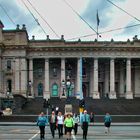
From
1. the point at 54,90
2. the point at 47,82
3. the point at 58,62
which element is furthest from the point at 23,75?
the point at 58,62

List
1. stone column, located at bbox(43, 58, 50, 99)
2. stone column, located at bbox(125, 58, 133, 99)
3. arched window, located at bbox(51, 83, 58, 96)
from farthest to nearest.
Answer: arched window, located at bbox(51, 83, 58, 96)
stone column, located at bbox(43, 58, 50, 99)
stone column, located at bbox(125, 58, 133, 99)

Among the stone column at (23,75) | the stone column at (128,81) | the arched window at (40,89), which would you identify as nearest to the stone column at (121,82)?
the stone column at (128,81)

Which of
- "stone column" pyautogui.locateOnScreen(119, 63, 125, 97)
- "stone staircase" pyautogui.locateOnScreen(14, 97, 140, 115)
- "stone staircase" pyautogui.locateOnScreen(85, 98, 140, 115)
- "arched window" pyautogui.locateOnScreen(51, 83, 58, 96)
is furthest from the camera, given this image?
"arched window" pyautogui.locateOnScreen(51, 83, 58, 96)

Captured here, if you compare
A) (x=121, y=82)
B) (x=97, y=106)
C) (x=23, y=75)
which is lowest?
(x=97, y=106)

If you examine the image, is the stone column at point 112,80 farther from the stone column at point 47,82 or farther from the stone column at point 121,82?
the stone column at point 47,82

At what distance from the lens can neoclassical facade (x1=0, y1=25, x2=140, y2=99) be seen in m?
107

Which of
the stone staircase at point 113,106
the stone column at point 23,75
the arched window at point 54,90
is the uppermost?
the stone column at point 23,75

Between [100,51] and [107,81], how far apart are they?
7.87m

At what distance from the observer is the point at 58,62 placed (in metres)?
114

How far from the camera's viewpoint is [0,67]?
104938 mm

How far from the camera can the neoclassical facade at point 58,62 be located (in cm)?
10656

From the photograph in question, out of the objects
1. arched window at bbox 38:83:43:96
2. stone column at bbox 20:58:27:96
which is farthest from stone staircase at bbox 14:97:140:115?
arched window at bbox 38:83:43:96

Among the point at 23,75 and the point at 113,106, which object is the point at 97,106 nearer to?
the point at 113,106

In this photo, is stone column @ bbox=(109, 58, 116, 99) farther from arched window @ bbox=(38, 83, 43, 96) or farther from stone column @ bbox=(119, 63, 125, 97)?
arched window @ bbox=(38, 83, 43, 96)
